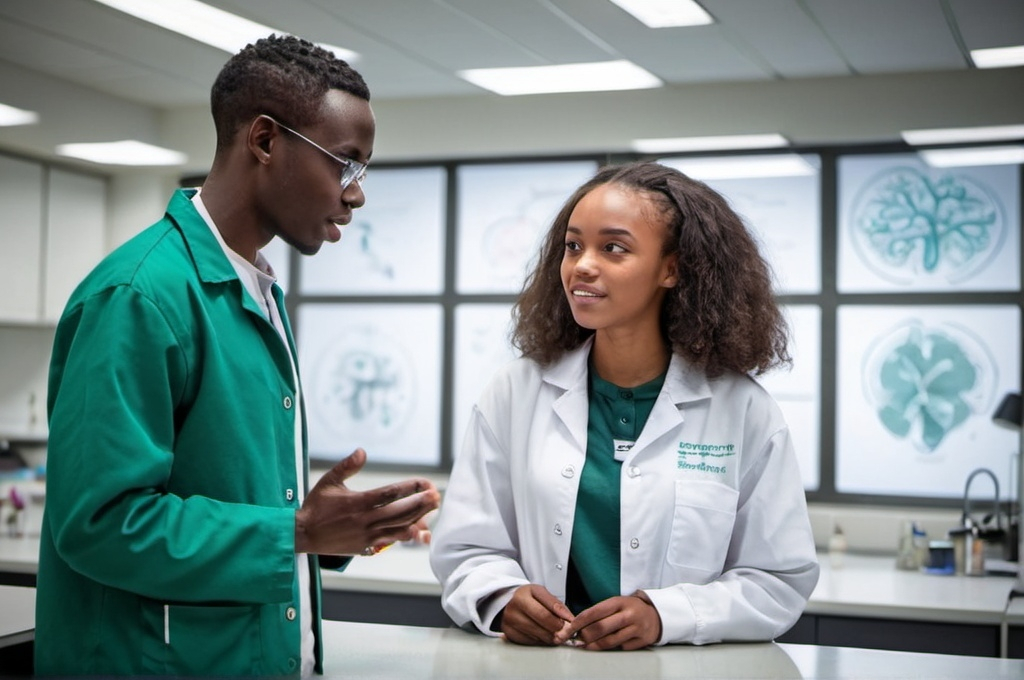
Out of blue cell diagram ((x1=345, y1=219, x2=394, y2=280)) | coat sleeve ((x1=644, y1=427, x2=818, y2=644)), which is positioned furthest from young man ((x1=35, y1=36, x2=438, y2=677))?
blue cell diagram ((x1=345, y1=219, x2=394, y2=280))

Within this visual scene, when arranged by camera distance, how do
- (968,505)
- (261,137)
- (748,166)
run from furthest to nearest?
1. (748,166)
2. (968,505)
3. (261,137)

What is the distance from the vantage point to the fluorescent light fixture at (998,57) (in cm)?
399

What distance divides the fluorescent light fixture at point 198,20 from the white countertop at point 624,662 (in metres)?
2.71

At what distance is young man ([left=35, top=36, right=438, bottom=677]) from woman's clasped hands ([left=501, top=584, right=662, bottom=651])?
0.28 m

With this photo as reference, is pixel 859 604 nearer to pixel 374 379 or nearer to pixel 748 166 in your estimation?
pixel 748 166

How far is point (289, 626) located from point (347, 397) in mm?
4084

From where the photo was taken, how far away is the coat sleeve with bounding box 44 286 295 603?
3.81ft

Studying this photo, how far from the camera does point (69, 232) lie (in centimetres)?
531

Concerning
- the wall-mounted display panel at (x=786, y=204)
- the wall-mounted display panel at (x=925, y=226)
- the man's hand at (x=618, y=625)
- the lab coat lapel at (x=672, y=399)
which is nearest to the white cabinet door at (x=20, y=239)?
the wall-mounted display panel at (x=786, y=204)

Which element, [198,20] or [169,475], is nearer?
[169,475]

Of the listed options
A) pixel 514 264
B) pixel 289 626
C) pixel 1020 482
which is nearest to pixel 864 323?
pixel 1020 482

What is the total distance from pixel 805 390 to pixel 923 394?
1.52ft

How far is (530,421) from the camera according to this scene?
1.74m

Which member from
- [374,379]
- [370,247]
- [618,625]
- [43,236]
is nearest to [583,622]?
[618,625]
